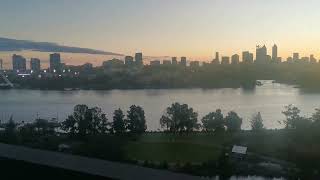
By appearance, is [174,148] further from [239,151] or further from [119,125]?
[119,125]

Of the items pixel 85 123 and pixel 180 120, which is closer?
pixel 85 123

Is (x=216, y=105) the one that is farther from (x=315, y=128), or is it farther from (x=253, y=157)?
(x=253, y=157)

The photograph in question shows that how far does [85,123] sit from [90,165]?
376cm

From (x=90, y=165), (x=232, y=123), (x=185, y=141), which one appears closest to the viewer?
(x=90, y=165)

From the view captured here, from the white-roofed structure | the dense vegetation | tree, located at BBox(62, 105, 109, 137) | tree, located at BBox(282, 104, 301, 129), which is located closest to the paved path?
the dense vegetation

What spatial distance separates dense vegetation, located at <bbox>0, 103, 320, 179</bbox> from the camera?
3.50 m

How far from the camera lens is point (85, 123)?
5.19m

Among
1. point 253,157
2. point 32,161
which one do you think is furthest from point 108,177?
point 253,157

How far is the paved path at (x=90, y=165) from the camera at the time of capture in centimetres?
134

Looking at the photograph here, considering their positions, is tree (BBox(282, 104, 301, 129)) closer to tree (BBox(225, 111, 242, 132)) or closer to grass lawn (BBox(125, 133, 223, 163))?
tree (BBox(225, 111, 242, 132))

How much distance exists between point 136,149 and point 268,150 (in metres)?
1.20

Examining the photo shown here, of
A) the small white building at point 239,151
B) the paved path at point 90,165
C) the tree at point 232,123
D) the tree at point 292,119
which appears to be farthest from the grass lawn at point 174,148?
the paved path at point 90,165

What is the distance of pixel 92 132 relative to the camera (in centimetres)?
517

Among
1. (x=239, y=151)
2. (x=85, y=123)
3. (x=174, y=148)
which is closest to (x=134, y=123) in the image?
(x=85, y=123)
